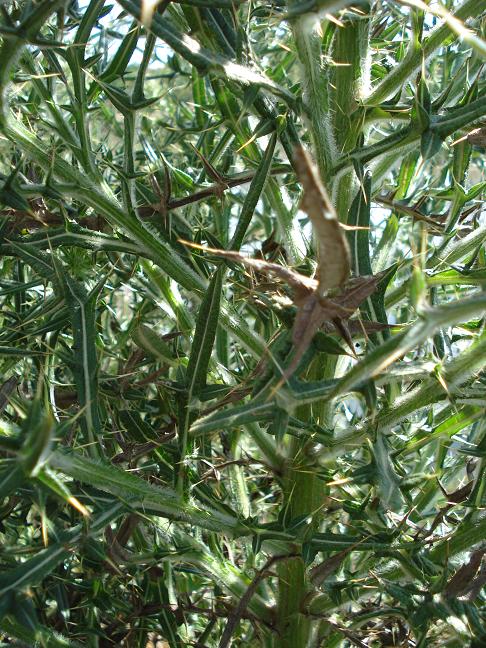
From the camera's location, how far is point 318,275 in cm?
53

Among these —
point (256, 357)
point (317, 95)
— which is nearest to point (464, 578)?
point (256, 357)

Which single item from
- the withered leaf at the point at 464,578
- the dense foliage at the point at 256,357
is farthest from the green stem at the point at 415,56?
the withered leaf at the point at 464,578

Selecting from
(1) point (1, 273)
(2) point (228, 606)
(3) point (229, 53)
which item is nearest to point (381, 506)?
Answer: (2) point (228, 606)

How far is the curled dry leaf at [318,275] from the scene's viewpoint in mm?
475

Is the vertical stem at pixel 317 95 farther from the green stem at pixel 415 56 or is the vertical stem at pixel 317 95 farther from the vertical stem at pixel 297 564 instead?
the vertical stem at pixel 297 564

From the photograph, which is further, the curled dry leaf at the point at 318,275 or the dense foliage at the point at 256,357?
the dense foliage at the point at 256,357

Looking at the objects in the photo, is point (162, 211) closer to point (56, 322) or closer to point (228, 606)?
point (56, 322)

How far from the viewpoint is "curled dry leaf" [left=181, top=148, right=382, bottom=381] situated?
48 cm

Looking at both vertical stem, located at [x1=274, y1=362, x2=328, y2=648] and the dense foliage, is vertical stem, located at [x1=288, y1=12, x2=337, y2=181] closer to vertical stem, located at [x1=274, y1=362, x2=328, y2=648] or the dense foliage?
the dense foliage

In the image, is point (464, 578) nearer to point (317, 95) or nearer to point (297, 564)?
point (297, 564)

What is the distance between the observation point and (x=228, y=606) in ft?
2.96

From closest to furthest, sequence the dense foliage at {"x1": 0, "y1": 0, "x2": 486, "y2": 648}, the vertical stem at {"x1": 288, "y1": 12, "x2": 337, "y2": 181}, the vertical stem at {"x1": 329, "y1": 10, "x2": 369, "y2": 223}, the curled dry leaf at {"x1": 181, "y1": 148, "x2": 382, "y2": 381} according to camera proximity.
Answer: the curled dry leaf at {"x1": 181, "y1": 148, "x2": 382, "y2": 381}
the dense foliage at {"x1": 0, "y1": 0, "x2": 486, "y2": 648}
the vertical stem at {"x1": 288, "y1": 12, "x2": 337, "y2": 181}
the vertical stem at {"x1": 329, "y1": 10, "x2": 369, "y2": 223}

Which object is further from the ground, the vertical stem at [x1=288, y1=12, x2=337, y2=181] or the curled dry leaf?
the vertical stem at [x1=288, y1=12, x2=337, y2=181]

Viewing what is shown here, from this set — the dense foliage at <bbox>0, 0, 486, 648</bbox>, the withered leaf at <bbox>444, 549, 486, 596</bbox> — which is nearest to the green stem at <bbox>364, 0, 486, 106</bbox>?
the dense foliage at <bbox>0, 0, 486, 648</bbox>
